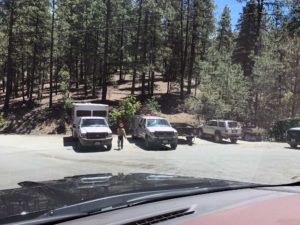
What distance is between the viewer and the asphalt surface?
17.0 metres

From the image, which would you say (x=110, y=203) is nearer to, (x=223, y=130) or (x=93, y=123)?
(x=93, y=123)

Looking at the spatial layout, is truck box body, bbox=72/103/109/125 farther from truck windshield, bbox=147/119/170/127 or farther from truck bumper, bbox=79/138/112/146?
truck bumper, bbox=79/138/112/146

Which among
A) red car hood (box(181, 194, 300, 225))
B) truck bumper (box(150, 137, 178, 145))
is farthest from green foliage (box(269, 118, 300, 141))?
red car hood (box(181, 194, 300, 225))

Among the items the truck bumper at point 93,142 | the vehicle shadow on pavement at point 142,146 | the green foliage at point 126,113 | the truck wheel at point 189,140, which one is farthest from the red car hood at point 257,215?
the green foliage at point 126,113

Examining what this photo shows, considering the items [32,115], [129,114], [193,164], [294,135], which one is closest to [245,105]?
[129,114]

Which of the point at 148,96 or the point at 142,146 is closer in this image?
the point at 142,146

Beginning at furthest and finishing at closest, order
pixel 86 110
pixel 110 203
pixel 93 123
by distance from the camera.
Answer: pixel 86 110, pixel 93 123, pixel 110 203

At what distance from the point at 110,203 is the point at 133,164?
18537 millimetres

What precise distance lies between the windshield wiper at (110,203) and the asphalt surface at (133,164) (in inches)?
450

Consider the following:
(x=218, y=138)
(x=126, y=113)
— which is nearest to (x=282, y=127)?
(x=218, y=138)

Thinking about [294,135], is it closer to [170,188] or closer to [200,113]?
[200,113]

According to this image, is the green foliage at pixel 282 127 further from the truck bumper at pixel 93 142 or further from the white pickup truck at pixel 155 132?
the truck bumper at pixel 93 142

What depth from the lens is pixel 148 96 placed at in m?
54.4

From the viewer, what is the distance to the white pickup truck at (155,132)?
30078mm
